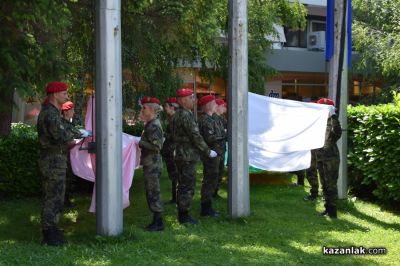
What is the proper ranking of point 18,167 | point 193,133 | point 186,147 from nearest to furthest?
point 193,133 < point 186,147 < point 18,167

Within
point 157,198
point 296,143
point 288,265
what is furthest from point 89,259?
point 296,143

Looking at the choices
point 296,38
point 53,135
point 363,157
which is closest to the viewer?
point 53,135

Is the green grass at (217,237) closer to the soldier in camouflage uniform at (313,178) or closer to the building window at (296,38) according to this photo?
the soldier in camouflage uniform at (313,178)

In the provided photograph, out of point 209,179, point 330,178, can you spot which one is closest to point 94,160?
point 209,179

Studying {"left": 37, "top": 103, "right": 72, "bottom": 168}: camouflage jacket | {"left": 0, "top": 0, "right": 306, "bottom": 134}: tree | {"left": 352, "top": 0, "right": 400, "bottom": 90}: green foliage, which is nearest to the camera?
{"left": 0, "top": 0, "right": 306, "bottom": 134}: tree

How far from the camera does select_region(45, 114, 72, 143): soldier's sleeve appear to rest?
257 inches

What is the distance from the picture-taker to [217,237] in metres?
7.26

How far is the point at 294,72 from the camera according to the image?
28344mm

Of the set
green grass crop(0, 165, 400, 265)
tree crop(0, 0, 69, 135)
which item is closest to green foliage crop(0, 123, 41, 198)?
green grass crop(0, 165, 400, 265)

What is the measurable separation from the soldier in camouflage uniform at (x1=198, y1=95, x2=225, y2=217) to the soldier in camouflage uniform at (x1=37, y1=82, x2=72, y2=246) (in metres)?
2.66

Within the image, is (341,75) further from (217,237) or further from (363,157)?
(217,237)

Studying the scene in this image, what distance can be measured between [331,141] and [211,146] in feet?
6.55

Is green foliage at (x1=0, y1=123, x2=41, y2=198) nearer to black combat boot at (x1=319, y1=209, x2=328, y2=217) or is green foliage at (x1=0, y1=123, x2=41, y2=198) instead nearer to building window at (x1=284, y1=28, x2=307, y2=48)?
black combat boot at (x1=319, y1=209, x2=328, y2=217)

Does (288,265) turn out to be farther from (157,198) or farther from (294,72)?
(294,72)
